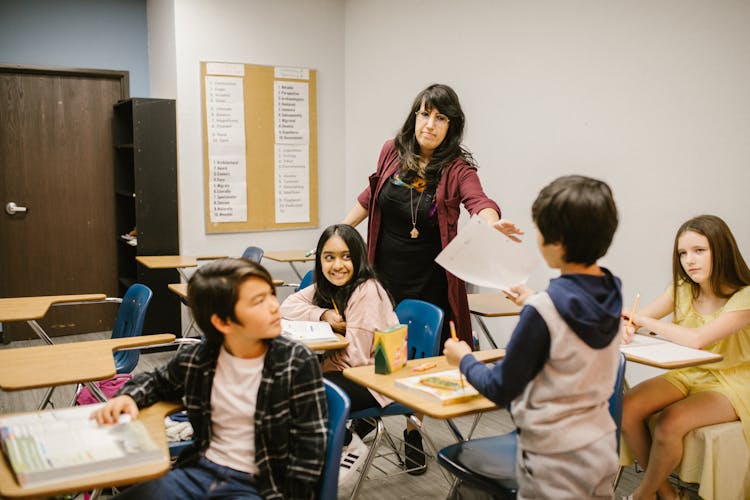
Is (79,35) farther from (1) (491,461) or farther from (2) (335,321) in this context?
(1) (491,461)

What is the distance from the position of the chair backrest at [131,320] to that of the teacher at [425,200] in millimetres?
1113

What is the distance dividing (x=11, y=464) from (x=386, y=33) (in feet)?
15.2

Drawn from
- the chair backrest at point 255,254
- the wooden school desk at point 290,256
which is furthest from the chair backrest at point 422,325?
the wooden school desk at point 290,256

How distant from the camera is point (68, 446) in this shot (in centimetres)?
138

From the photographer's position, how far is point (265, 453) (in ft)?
5.32

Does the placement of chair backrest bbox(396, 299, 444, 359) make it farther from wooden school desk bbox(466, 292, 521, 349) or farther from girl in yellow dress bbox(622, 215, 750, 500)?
girl in yellow dress bbox(622, 215, 750, 500)

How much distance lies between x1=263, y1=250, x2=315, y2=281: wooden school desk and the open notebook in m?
2.95

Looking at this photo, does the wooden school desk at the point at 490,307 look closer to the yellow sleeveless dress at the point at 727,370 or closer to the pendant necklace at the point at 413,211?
the pendant necklace at the point at 413,211

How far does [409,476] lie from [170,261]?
269 centimetres

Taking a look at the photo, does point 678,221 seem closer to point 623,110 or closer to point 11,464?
point 623,110

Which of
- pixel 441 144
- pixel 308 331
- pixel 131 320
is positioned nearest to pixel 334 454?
pixel 308 331

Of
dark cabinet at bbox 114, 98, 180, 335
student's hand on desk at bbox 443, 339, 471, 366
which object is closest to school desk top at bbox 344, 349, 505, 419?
student's hand on desk at bbox 443, 339, 471, 366

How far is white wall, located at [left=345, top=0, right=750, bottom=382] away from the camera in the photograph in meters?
3.02

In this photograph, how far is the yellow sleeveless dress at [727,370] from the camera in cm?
241
